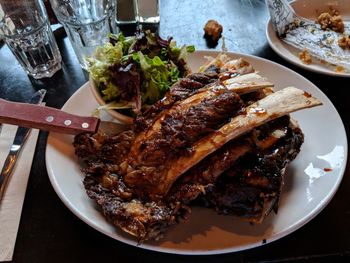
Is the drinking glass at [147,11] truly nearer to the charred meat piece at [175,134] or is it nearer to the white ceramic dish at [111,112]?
the white ceramic dish at [111,112]

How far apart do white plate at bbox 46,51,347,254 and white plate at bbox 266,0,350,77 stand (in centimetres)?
26

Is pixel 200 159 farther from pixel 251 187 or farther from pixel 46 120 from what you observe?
pixel 46 120

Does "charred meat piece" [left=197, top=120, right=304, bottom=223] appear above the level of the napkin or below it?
above

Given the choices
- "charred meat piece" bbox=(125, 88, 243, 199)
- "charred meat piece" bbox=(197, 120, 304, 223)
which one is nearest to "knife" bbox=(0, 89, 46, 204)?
"charred meat piece" bbox=(125, 88, 243, 199)

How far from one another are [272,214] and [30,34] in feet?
4.45

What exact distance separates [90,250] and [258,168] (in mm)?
531

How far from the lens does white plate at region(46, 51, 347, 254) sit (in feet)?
3.24

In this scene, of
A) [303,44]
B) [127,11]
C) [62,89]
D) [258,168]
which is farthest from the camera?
[127,11]

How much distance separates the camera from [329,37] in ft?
6.21

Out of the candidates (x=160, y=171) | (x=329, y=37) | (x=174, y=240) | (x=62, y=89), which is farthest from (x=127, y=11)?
(x=174, y=240)

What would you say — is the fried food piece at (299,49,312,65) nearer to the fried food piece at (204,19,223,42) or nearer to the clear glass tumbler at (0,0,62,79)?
the fried food piece at (204,19,223,42)

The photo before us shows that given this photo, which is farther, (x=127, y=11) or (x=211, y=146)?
(x=127, y=11)

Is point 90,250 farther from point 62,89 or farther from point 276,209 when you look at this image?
point 62,89

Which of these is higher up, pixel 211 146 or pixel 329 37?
pixel 211 146
